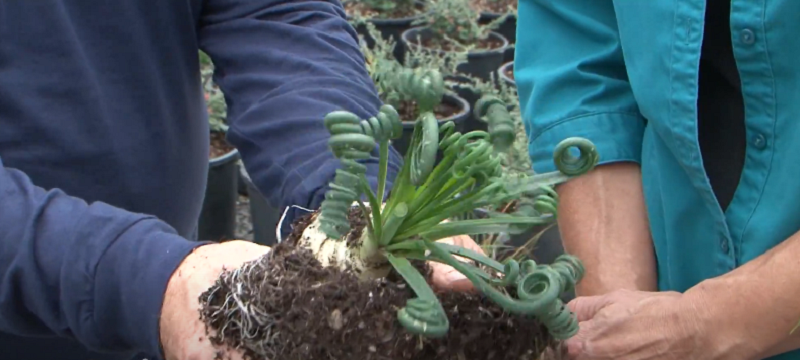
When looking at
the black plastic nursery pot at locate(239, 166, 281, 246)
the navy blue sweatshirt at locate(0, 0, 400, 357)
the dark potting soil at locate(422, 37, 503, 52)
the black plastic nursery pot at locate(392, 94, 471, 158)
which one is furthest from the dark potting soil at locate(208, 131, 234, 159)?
the navy blue sweatshirt at locate(0, 0, 400, 357)

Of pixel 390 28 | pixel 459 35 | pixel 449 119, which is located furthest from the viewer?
pixel 390 28

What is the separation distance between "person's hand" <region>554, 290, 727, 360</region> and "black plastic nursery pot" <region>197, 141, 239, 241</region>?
1.61 meters

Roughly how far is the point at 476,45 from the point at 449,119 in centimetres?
95

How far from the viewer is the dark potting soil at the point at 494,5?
428 cm

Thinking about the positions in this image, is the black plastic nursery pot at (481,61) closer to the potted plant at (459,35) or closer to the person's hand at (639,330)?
the potted plant at (459,35)

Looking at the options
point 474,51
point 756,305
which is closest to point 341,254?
point 756,305

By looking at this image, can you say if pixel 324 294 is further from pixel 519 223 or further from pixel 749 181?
pixel 749 181

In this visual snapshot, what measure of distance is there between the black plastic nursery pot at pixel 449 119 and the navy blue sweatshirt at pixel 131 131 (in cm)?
141

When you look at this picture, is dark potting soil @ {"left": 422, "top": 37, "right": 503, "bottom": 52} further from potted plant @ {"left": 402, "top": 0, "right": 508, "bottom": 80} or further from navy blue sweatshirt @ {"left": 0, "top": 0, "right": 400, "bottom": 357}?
navy blue sweatshirt @ {"left": 0, "top": 0, "right": 400, "bottom": 357}

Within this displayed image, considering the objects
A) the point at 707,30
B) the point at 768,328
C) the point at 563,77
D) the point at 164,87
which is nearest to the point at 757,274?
the point at 768,328

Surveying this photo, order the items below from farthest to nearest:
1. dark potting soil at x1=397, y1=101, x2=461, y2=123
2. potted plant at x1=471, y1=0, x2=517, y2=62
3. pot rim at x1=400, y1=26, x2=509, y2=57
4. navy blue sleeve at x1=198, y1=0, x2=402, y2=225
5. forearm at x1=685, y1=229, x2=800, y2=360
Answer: potted plant at x1=471, y1=0, x2=517, y2=62 < pot rim at x1=400, y1=26, x2=509, y2=57 < dark potting soil at x1=397, y1=101, x2=461, y2=123 < navy blue sleeve at x1=198, y1=0, x2=402, y2=225 < forearm at x1=685, y1=229, x2=800, y2=360

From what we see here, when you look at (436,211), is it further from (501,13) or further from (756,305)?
(501,13)

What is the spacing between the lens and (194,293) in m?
0.82

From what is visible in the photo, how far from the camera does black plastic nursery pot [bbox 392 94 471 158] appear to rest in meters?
2.69
